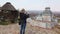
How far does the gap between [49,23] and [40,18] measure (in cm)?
20

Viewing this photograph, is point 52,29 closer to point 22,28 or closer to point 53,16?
point 53,16

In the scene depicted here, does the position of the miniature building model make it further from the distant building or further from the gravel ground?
the distant building

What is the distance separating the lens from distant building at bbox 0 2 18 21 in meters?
2.53

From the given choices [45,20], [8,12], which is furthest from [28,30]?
[8,12]

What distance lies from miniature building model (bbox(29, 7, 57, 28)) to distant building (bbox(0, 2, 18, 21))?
0.37 m

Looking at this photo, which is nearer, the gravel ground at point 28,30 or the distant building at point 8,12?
the gravel ground at point 28,30

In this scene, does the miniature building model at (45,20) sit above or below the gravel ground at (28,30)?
above

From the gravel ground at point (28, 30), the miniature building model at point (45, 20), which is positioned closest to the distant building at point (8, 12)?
the gravel ground at point (28, 30)

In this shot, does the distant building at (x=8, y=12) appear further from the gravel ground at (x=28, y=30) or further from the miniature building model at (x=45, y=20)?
the miniature building model at (x=45, y=20)

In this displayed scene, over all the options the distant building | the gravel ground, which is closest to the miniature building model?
the gravel ground

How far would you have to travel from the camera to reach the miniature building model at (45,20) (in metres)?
2.51

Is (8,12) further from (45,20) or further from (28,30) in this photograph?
(45,20)

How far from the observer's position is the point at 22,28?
2143 mm

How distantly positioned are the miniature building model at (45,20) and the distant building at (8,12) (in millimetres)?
373
